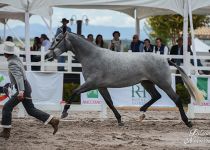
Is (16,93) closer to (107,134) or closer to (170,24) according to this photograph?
(107,134)

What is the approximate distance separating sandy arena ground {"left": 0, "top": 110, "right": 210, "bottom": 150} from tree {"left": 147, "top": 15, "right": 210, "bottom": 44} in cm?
2711

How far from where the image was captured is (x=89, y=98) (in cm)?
1667

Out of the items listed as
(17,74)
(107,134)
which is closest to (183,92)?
(107,134)

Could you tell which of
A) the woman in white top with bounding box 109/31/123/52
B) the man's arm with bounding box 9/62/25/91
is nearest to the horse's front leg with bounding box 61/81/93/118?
the man's arm with bounding box 9/62/25/91

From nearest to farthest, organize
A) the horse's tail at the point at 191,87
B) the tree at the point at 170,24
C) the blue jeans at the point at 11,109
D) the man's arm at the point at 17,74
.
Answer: the man's arm at the point at 17,74, the blue jeans at the point at 11,109, the horse's tail at the point at 191,87, the tree at the point at 170,24

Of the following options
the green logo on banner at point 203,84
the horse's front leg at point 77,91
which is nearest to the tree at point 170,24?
the green logo on banner at point 203,84

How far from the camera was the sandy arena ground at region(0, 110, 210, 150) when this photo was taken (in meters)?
11.1

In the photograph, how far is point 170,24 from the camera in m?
45.3

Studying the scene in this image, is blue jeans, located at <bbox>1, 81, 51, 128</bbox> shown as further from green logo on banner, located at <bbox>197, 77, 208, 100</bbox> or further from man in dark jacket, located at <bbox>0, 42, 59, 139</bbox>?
green logo on banner, located at <bbox>197, 77, 208, 100</bbox>

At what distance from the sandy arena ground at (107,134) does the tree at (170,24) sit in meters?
27.1

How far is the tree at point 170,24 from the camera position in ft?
144

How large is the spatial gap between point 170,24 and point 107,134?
3305 centimetres

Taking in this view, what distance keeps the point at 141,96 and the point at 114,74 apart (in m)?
2.20

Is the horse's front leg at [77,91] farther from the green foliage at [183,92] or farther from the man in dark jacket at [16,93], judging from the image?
the green foliage at [183,92]
